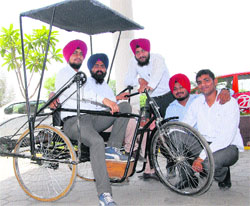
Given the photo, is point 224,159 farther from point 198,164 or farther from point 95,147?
point 95,147

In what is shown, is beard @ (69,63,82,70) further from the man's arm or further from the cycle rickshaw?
the man's arm

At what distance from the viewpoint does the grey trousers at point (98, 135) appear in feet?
8.86

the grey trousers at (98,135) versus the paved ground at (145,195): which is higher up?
the grey trousers at (98,135)

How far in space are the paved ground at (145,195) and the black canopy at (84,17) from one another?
5.96ft

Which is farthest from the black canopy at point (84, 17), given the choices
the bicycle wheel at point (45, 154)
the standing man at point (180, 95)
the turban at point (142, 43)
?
the bicycle wheel at point (45, 154)

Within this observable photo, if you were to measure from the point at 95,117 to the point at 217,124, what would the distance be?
1.22 metres

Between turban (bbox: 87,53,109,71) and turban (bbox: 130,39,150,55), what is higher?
turban (bbox: 130,39,150,55)

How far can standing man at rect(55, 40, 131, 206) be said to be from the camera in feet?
8.89

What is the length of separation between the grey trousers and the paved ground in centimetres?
39

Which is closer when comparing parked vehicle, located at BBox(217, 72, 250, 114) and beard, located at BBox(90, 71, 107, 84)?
beard, located at BBox(90, 71, 107, 84)

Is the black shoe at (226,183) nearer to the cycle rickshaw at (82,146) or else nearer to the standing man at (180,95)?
the cycle rickshaw at (82,146)

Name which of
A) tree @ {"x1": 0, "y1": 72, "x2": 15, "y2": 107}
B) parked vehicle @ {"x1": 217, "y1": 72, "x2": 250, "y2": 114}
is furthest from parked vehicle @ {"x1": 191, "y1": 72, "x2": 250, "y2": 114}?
tree @ {"x1": 0, "y1": 72, "x2": 15, "y2": 107}

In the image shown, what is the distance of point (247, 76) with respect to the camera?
22.0 feet

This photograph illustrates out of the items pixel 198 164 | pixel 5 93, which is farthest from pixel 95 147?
→ pixel 5 93
